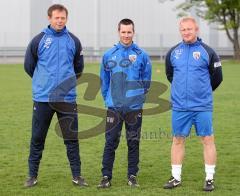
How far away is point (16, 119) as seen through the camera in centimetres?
1304

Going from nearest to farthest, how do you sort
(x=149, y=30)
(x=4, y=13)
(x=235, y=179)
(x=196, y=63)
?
1. (x=196, y=63)
2. (x=235, y=179)
3. (x=4, y=13)
4. (x=149, y=30)

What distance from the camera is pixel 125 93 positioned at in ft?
23.4

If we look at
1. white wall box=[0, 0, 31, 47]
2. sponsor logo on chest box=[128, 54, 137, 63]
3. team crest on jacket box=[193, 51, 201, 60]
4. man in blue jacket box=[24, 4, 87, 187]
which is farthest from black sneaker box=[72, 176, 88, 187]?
white wall box=[0, 0, 31, 47]

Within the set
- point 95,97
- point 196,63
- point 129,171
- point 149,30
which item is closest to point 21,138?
point 129,171

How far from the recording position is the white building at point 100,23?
1706 inches

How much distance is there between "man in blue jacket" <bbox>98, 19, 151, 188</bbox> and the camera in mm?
7109

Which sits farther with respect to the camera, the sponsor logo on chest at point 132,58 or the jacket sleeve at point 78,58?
→ the jacket sleeve at point 78,58

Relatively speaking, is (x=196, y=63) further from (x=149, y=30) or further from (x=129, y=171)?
(x=149, y=30)

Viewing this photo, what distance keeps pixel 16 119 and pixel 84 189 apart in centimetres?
626

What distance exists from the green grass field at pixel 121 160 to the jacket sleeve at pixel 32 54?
52.7 inches

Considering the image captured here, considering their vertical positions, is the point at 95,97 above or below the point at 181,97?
below

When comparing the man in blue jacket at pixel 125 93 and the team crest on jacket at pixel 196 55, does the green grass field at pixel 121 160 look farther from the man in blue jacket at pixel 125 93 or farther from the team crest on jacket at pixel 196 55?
the team crest on jacket at pixel 196 55

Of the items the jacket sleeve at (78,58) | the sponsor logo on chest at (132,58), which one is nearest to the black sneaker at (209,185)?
the sponsor logo on chest at (132,58)

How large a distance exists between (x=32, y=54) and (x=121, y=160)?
2.38m
